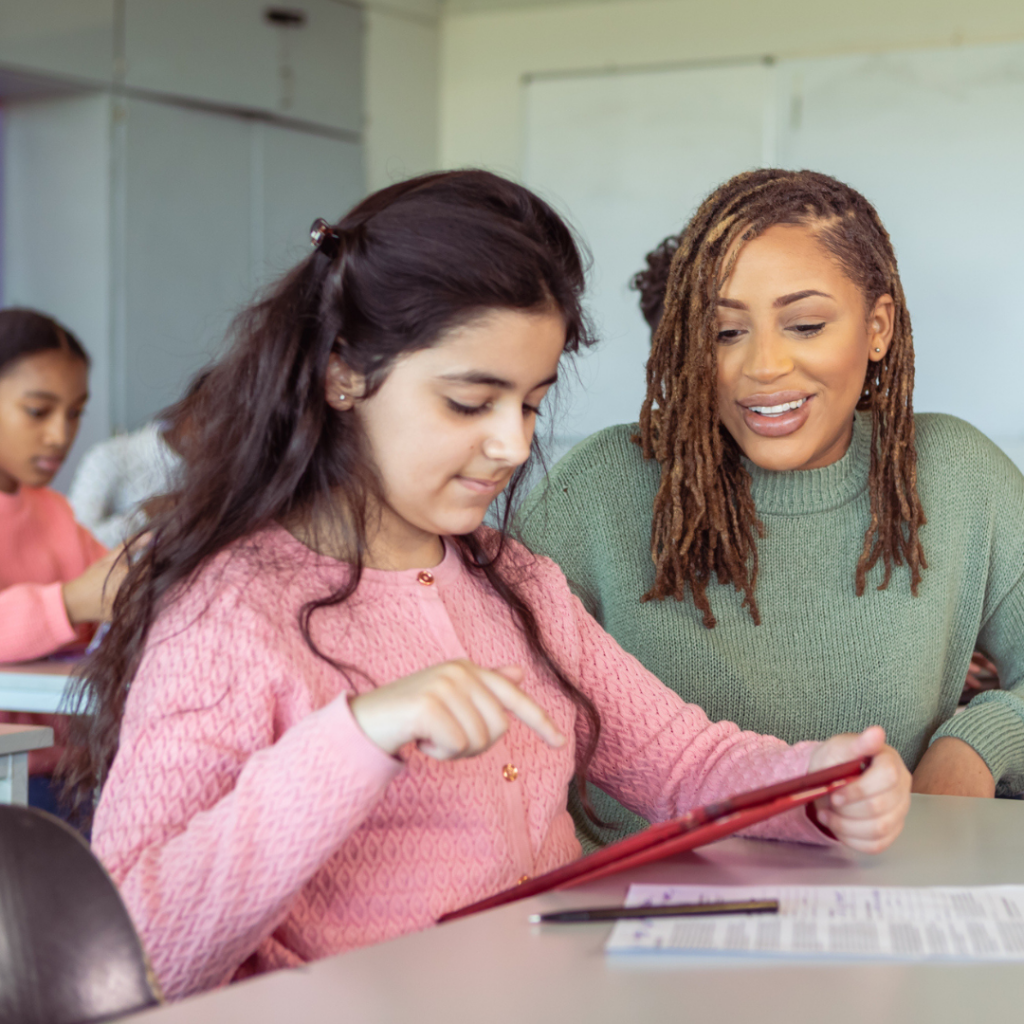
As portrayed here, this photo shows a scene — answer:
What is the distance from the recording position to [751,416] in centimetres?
155

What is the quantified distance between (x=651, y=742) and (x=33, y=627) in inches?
47.9

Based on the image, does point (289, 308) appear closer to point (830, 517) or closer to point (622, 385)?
point (830, 517)

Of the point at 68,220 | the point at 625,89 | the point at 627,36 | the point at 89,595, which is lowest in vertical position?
the point at 89,595

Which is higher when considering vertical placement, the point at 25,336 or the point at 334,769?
the point at 25,336

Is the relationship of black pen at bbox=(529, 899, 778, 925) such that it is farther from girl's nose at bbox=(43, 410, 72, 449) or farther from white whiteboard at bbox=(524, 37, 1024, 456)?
white whiteboard at bbox=(524, 37, 1024, 456)

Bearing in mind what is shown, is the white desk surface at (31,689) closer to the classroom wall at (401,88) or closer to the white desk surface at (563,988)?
the white desk surface at (563,988)

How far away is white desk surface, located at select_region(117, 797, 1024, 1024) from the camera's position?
28.2 inches

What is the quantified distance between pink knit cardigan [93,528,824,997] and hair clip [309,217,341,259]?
0.79ft

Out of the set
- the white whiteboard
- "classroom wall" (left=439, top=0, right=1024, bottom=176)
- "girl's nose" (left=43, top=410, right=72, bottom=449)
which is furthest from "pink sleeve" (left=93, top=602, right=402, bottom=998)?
"classroom wall" (left=439, top=0, right=1024, bottom=176)

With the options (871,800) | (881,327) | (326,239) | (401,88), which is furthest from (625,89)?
(871,800)

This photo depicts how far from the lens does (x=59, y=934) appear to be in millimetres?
689

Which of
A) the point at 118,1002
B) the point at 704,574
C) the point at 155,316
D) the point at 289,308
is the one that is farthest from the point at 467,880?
the point at 155,316

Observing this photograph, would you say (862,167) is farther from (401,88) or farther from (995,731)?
(995,731)

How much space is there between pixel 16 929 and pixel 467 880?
41 cm
